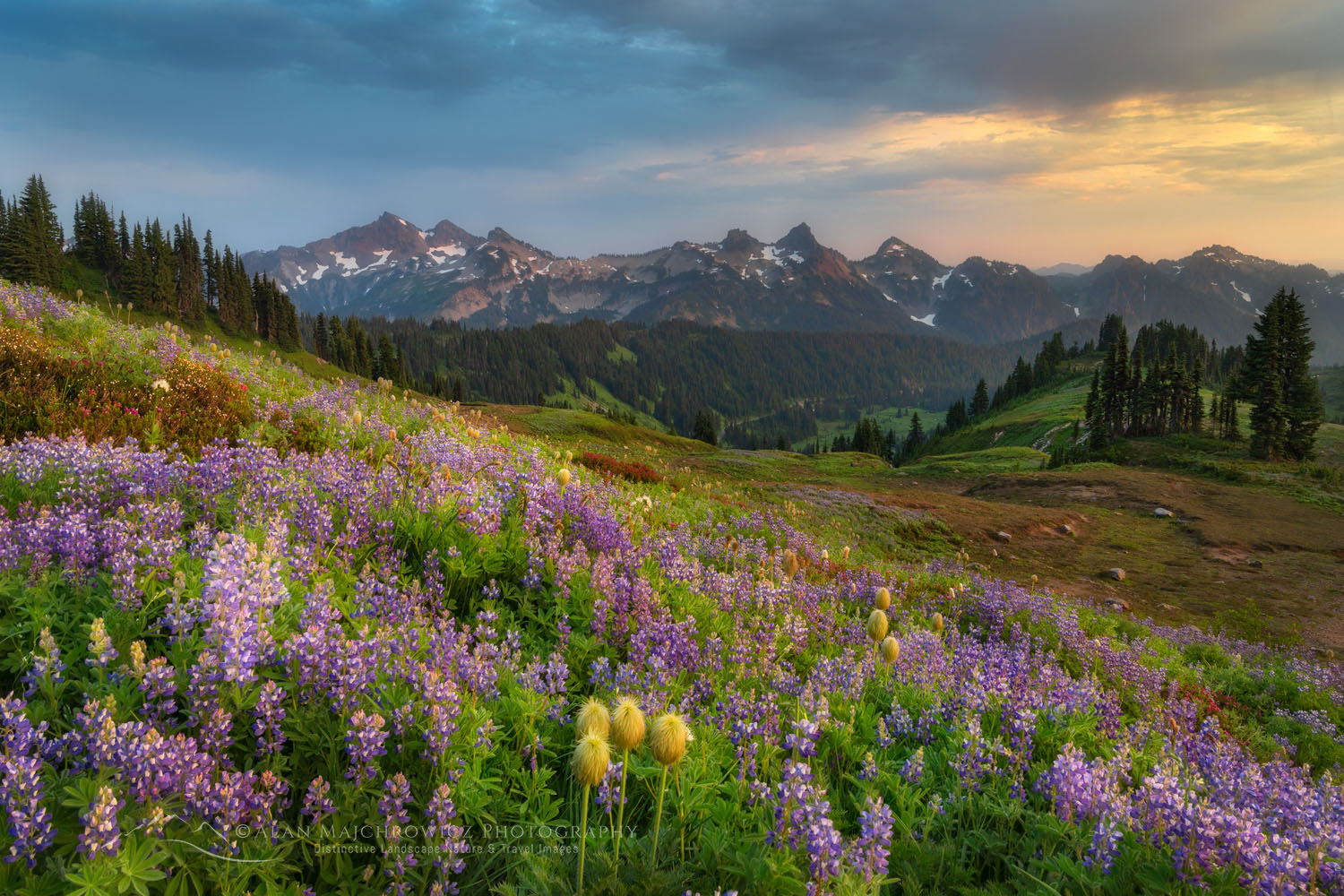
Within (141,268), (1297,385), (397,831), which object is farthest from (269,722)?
(141,268)

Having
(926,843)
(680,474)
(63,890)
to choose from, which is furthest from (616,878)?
(680,474)

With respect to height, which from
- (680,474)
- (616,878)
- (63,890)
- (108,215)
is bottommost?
(680,474)

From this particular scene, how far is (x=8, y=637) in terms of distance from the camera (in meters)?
3.30

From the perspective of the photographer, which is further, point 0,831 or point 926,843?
point 926,843

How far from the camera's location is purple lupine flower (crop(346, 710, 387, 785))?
288 centimetres

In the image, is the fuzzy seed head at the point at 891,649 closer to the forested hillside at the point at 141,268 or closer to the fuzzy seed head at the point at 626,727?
the fuzzy seed head at the point at 626,727

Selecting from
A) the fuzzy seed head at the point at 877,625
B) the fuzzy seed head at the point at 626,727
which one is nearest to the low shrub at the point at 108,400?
the fuzzy seed head at the point at 626,727

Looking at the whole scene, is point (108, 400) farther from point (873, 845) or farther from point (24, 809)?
point (873, 845)

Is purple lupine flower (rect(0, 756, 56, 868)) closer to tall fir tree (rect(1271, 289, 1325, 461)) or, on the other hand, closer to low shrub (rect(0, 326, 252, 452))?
low shrub (rect(0, 326, 252, 452))

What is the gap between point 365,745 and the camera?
9.52ft

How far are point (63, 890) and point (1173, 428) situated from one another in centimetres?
10758

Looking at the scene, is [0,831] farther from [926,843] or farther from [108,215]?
[108,215]

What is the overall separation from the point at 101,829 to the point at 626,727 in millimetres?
1871

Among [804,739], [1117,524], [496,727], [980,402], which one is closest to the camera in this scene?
[496,727]
